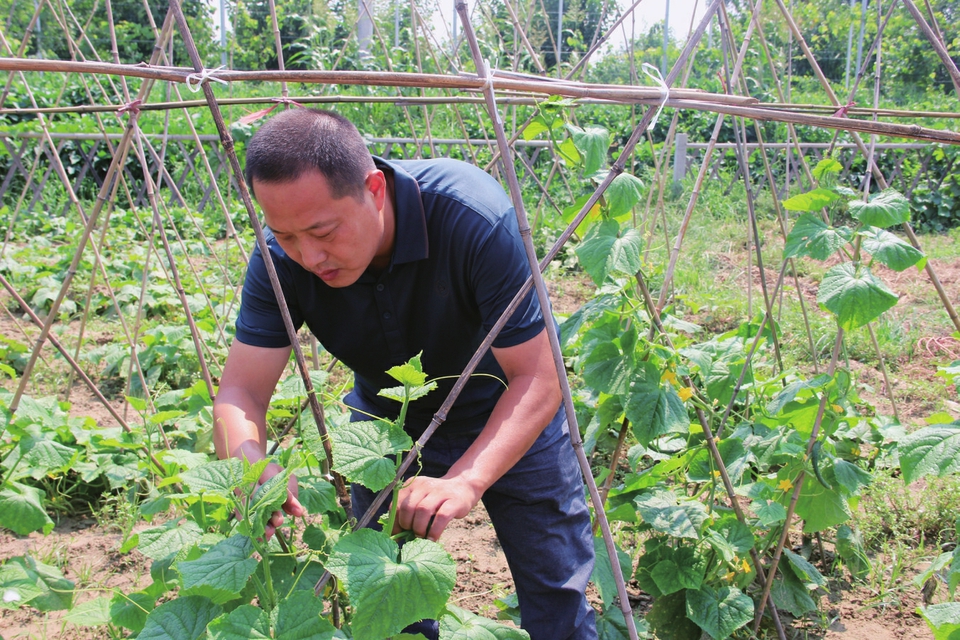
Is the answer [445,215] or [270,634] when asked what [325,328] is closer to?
[445,215]

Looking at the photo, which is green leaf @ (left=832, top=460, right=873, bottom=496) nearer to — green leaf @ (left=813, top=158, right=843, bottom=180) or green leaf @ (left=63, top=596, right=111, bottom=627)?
green leaf @ (left=813, top=158, right=843, bottom=180)

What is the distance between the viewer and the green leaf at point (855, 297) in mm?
1415

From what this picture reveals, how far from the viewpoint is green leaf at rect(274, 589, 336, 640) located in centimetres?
107

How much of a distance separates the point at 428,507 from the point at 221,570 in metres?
0.32

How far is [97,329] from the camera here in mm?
4191

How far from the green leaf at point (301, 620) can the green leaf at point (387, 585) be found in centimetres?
6

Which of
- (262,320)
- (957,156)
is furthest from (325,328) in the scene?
(957,156)

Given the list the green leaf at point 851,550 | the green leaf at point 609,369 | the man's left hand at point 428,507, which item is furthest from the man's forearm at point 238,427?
the green leaf at point 851,550

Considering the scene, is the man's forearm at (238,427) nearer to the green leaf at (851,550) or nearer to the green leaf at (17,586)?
the green leaf at (17,586)

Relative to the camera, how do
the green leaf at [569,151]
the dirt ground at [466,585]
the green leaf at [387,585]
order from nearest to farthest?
the green leaf at [387,585]
the green leaf at [569,151]
the dirt ground at [466,585]

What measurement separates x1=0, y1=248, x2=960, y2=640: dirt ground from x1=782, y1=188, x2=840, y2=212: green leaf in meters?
1.19

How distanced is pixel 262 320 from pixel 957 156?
8118 millimetres

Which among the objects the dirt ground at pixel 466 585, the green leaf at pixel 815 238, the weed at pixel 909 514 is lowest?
the dirt ground at pixel 466 585

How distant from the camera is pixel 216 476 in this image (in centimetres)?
124
